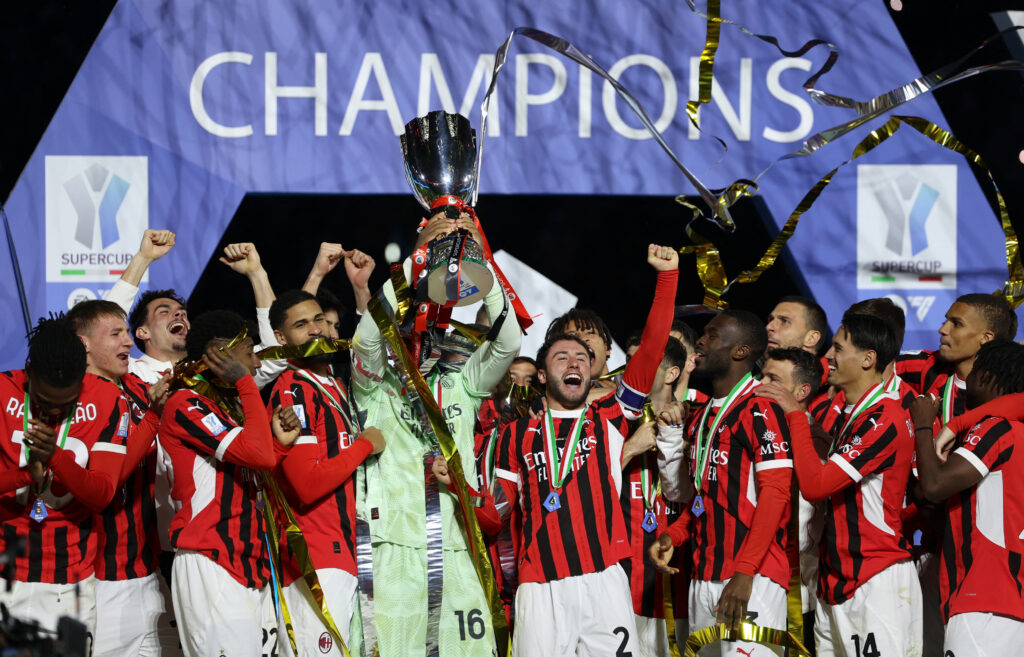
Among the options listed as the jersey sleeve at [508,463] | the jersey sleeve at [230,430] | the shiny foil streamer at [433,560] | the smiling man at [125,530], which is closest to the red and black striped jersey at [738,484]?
the jersey sleeve at [508,463]

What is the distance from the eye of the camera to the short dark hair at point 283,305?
482 centimetres

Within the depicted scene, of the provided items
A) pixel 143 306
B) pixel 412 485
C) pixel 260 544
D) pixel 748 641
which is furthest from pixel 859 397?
pixel 143 306

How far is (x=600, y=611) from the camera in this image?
168 inches

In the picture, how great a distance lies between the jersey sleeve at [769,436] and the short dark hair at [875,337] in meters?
0.52

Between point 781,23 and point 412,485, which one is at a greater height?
point 781,23

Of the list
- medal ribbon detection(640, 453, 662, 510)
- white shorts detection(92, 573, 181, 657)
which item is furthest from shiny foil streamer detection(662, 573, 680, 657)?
white shorts detection(92, 573, 181, 657)

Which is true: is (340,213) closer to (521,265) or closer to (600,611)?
(521,265)

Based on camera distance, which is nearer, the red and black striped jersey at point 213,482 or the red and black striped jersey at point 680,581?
the red and black striped jersey at point 213,482

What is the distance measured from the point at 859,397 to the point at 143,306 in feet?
11.7

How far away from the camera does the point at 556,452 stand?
448 centimetres

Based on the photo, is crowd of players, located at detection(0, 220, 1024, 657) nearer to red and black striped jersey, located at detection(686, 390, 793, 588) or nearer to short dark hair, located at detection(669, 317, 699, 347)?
red and black striped jersey, located at detection(686, 390, 793, 588)

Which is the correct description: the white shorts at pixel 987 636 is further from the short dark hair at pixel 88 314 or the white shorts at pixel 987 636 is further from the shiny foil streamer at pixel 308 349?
the short dark hair at pixel 88 314

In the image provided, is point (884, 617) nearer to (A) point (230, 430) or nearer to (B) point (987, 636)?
(B) point (987, 636)

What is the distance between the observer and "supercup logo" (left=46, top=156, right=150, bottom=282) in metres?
6.58
